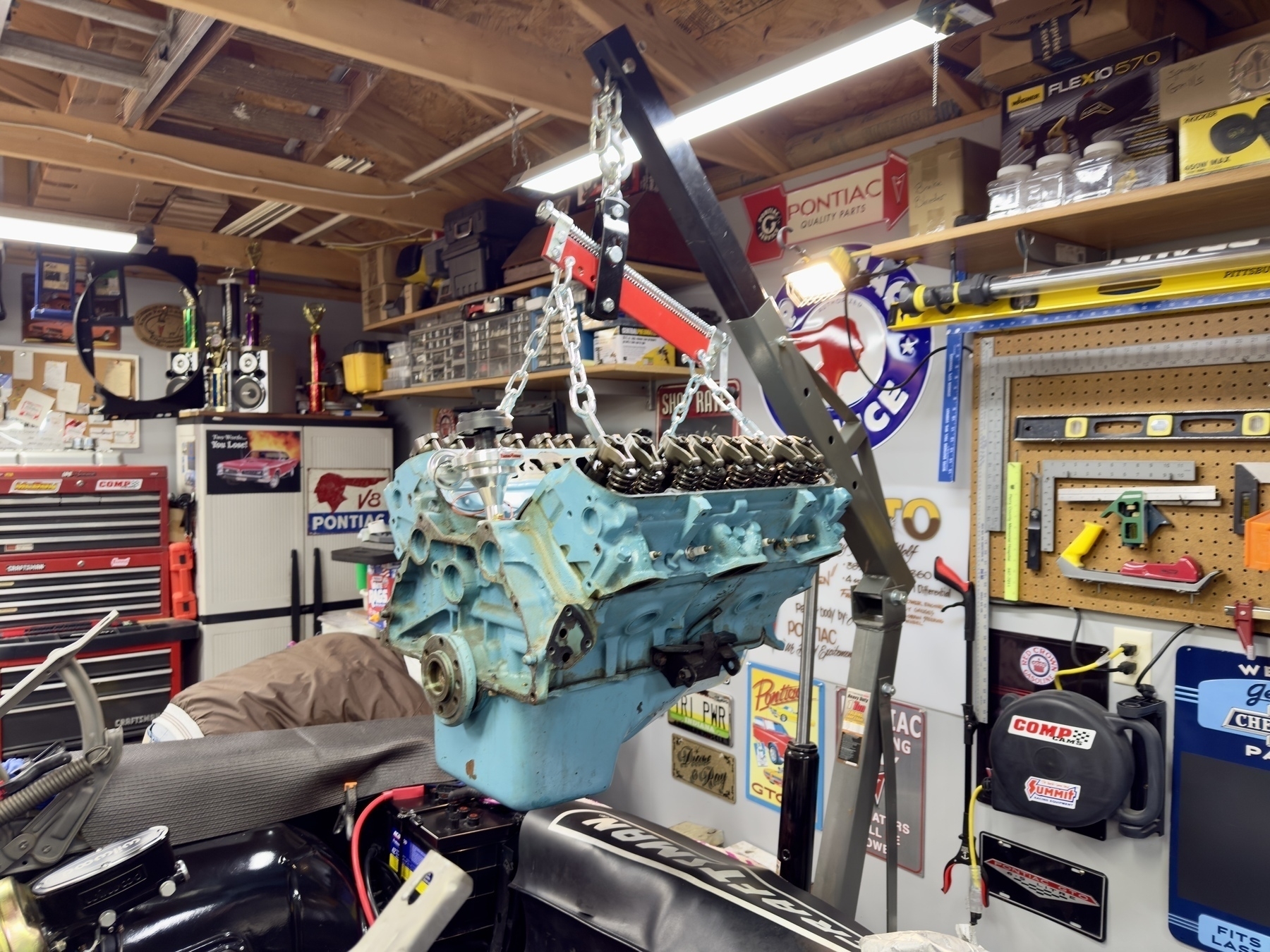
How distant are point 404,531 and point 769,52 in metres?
2.11

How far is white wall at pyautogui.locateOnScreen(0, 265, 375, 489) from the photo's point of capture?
4.30 m

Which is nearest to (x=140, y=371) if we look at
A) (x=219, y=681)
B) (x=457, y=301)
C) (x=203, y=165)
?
(x=203, y=165)

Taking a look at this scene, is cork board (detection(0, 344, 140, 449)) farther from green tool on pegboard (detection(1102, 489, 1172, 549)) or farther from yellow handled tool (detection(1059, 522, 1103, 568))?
green tool on pegboard (detection(1102, 489, 1172, 549))

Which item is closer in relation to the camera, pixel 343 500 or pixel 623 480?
pixel 623 480

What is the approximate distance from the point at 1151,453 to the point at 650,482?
1572 mm

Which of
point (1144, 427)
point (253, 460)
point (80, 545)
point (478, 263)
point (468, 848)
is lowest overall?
point (468, 848)

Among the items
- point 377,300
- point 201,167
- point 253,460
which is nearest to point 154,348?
point 253,460

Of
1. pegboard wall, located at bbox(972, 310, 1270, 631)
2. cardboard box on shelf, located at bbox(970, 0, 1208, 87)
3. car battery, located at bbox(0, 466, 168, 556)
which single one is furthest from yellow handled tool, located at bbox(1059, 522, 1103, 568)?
car battery, located at bbox(0, 466, 168, 556)

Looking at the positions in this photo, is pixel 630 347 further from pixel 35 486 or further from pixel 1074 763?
pixel 35 486

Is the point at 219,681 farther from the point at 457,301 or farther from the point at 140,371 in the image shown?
the point at 140,371

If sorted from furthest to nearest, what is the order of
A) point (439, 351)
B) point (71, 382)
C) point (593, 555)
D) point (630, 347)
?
1. point (71, 382)
2. point (439, 351)
3. point (630, 347)
4. point (593, 555)

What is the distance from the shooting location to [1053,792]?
1946mm

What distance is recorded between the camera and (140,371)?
183 inches

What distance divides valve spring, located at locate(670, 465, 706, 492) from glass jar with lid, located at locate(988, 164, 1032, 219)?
49.7 inches
